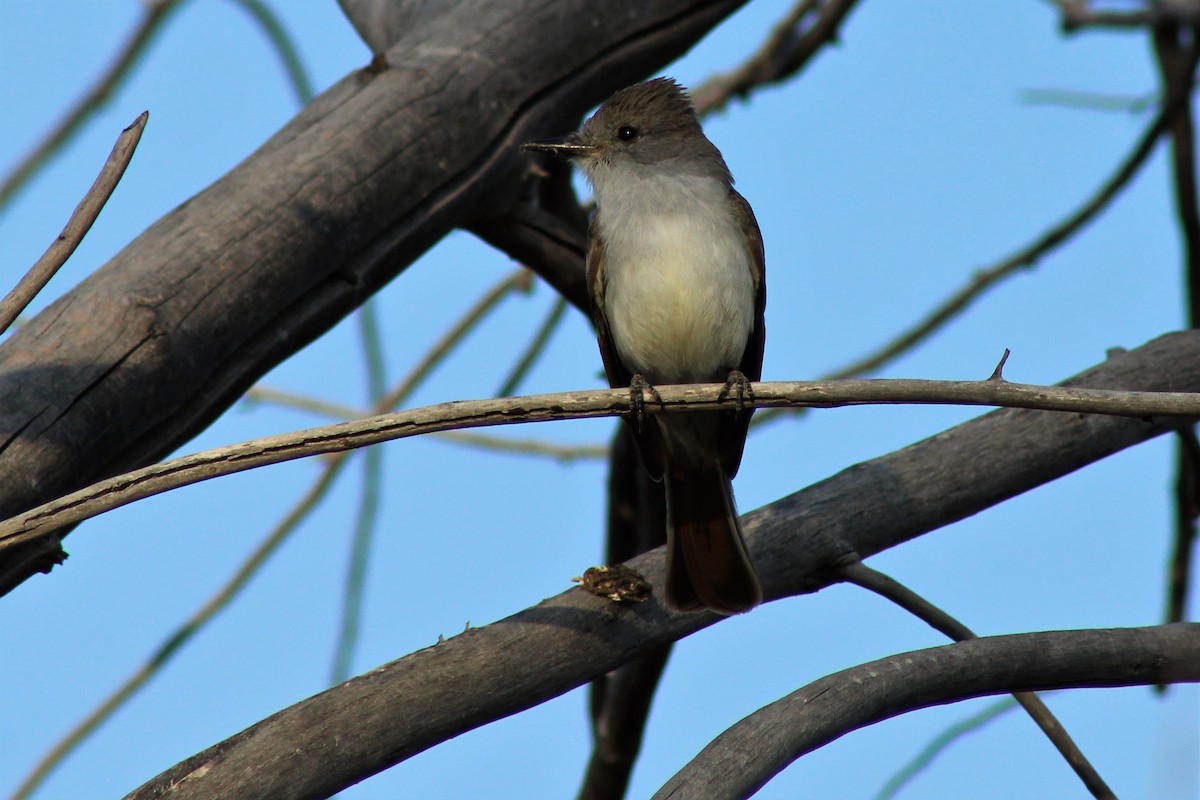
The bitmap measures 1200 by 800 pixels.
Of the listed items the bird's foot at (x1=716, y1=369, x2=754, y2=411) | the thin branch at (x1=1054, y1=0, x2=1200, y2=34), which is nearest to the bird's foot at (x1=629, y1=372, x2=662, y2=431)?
the bird's foot at (x1=716, y1=369, x2=754, y2=411)

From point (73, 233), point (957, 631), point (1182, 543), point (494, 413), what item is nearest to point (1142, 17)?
point (1182, 543)

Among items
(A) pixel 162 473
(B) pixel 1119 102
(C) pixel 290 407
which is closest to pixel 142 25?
(C) pixel 290 407

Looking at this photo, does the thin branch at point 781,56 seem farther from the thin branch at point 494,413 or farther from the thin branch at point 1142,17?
the thin branch at point 494,413

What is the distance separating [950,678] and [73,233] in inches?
87.7

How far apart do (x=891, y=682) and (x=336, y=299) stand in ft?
7.37

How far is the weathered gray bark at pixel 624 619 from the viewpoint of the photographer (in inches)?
122

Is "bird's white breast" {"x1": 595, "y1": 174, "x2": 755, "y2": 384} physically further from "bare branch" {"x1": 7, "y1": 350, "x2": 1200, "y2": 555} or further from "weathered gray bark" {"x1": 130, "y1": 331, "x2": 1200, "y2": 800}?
"bare branch" {"x1": 7, "y1": 350, "x2": 1200, "y2": 555}

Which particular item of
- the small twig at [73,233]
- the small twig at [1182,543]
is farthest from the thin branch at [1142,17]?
the small twig at [73,233]

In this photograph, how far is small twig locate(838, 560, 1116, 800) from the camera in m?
3.32

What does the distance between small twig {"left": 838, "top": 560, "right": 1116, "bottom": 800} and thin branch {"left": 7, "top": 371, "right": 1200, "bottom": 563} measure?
80cm

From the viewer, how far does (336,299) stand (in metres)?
4.34

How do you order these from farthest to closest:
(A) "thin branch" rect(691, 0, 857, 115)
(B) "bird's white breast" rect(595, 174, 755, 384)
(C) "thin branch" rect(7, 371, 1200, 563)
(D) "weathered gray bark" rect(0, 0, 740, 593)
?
(A) "thin branch" rect(691, 0, 857, 115) < (B) "bird's white breast" rect(595, 174, 755, 384) < (D) "weathered gray bark" rect(0, 0, 740, 593) < (C) "thin branch" rect(7, 371, 1200, 563)

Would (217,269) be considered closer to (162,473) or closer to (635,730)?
(162,473)

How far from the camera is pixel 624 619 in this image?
12.0 feet
